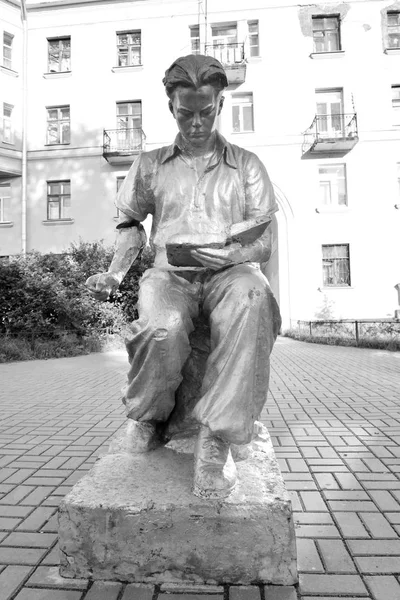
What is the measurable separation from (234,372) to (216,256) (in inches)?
18.5

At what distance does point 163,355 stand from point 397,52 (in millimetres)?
20155

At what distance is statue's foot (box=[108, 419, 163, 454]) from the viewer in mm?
2213

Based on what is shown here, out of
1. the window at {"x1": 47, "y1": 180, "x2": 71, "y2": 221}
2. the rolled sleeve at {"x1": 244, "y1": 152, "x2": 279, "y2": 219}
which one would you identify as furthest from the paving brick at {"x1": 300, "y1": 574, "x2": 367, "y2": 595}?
the window at {"x1": 47, "y1": 180, "x2": 71, "y2": 221}

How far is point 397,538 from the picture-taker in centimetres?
202

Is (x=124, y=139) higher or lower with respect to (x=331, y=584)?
higher

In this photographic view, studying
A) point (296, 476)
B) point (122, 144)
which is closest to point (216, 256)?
point (296, 476)

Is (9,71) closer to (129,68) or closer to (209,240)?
(129,68)

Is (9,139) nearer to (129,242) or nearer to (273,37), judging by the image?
(273,37)

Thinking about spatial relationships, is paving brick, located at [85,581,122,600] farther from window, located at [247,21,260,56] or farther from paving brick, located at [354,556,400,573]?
window, located at [247,21,260,56]

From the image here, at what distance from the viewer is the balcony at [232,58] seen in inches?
693

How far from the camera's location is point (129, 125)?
1914cm

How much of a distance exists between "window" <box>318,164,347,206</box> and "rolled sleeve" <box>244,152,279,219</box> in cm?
1685

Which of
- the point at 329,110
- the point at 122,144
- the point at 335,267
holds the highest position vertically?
the point at 329,110

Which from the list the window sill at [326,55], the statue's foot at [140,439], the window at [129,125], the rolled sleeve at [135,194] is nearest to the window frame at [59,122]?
the window at [129,125]
